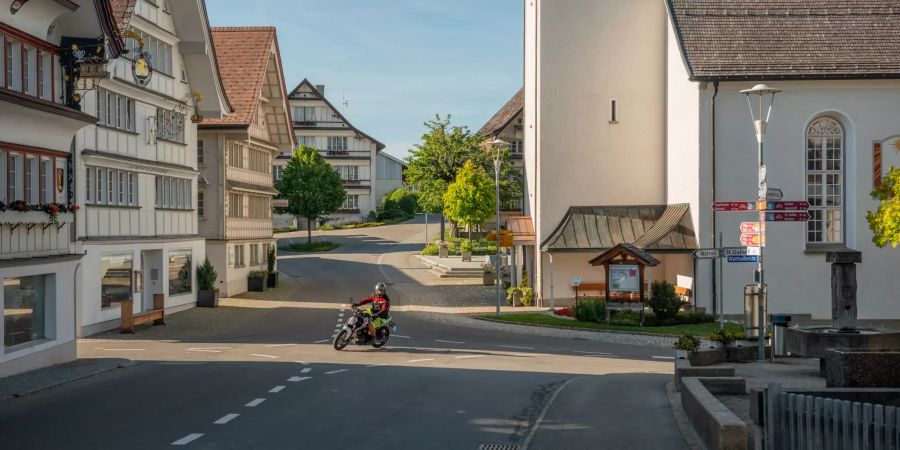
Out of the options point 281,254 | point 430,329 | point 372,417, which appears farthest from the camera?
point 281,254

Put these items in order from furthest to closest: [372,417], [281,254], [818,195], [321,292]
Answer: [281,254], [321,292], [818,195], [372,417]

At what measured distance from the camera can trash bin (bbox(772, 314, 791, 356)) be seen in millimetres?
20978

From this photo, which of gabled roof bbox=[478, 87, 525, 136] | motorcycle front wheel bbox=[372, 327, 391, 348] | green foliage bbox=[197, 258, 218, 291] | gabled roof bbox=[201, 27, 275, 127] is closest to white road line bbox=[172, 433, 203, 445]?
motorcycle front wheel bbox=[372, 327, 391, 348]

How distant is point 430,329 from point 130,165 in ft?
37.3

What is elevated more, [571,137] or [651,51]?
[651,51]

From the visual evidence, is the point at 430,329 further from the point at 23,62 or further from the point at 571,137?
the point at 23,62

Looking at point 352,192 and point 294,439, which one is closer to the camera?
point 294,439

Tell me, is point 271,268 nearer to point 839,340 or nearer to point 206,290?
point 206,290

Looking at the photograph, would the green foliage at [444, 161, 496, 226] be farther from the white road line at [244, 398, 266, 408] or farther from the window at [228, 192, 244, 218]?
the white road line at [244, 398, 266, 408]

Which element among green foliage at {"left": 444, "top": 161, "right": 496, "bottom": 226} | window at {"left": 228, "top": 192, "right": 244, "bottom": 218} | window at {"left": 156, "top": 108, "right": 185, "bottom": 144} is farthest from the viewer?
green foliage at {"left": 444, "top": 161, "right": 496, "bottom": 226}

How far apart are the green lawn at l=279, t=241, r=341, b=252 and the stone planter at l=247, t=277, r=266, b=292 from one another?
24.4 meters

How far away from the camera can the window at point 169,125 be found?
35500 millimetres

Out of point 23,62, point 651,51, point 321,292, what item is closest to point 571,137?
point 651,51

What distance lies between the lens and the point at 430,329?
107 ft
